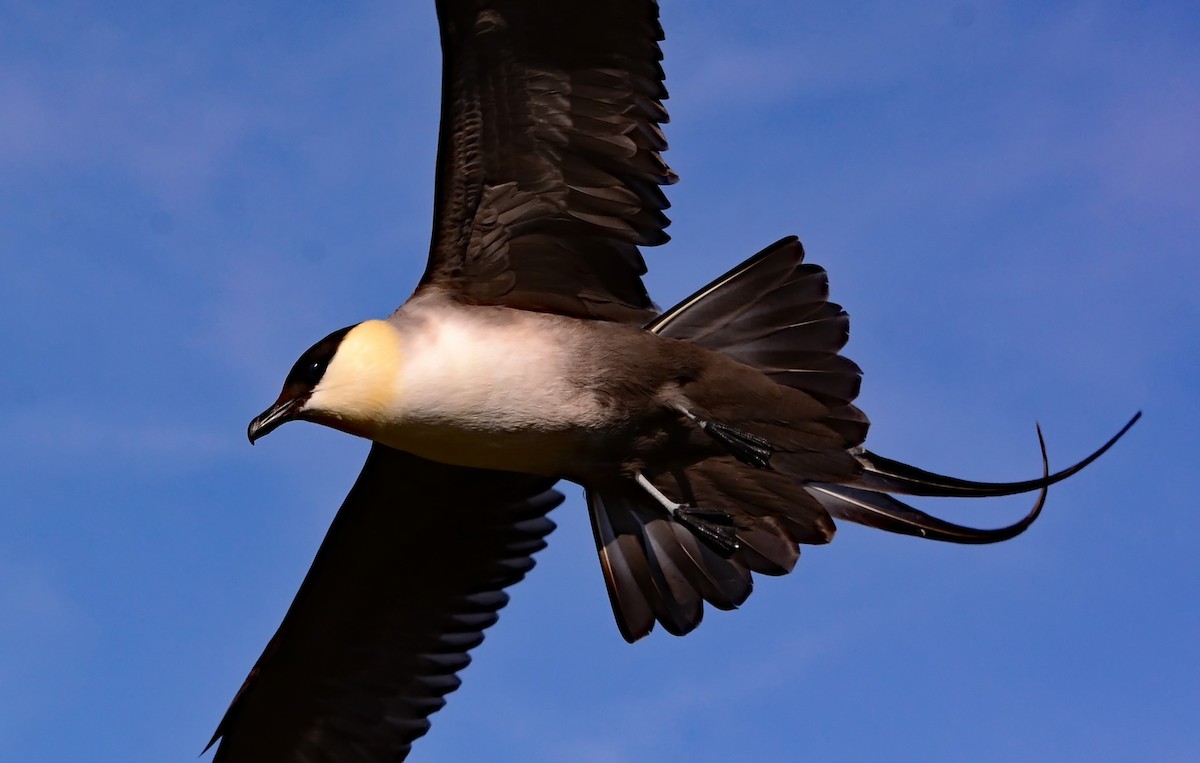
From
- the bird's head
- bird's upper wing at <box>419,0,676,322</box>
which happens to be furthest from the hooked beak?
bird's upper wing at <box>419,0,676,322</box>

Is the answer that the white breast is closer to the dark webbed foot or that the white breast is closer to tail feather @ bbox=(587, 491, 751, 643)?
the dark webbed foot

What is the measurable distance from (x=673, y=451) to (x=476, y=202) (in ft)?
3.90

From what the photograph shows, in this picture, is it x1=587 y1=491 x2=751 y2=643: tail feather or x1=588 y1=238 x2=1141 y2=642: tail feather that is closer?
x1=588 y1=238 x2=1141 y2=642: tail feather

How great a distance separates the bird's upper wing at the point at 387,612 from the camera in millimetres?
6918

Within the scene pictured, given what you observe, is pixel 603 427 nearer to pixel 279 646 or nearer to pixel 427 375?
pixel 427 375

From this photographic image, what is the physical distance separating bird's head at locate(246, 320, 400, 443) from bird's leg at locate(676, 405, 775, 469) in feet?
3.57

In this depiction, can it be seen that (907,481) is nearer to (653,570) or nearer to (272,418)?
(653,570)

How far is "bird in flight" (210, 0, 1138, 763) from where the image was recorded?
5836 mm

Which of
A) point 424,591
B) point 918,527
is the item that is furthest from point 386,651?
point 918,527

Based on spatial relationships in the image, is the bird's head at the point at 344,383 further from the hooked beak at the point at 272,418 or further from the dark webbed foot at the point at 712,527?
the dark webbed foot at the point at 712,527

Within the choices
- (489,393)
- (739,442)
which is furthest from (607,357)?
(739,442)

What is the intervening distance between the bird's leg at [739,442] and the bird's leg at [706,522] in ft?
0.82

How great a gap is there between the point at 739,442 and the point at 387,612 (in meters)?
2.16

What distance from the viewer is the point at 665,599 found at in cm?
642
